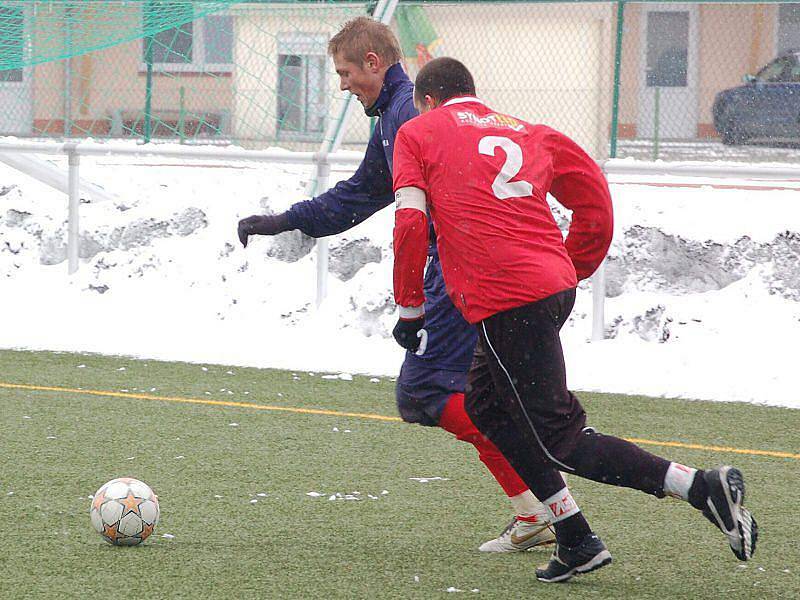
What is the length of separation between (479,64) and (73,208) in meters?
4.40

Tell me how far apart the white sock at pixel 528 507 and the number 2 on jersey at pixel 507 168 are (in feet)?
3.95

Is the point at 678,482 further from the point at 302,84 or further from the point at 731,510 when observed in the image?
the point at 302,84

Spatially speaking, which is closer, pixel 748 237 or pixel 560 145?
pixel 560 145

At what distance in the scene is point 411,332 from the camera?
440cm

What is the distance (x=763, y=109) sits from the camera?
12.5 metres

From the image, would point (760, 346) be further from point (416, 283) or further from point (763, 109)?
point (416, 283)

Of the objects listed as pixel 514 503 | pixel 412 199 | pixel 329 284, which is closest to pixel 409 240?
pixel 412 199

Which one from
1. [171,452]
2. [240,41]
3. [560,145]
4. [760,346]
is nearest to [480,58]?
[240,41]

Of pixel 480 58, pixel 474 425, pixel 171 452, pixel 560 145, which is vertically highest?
pixel 480 58

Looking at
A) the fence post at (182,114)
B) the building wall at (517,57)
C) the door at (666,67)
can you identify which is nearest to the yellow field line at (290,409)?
the building wall at (517,57)

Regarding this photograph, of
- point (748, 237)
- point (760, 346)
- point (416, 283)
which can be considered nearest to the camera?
point (416, 283)

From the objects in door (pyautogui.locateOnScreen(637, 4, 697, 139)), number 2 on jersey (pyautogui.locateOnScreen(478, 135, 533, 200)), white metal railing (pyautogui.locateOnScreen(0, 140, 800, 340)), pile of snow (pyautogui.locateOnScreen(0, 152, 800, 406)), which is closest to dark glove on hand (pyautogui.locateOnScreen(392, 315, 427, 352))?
number 2 on jersey (pyautogui.locateOnScreen(478, 135, 533, 200))

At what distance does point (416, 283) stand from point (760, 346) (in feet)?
17.7

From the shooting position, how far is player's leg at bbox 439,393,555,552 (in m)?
4.88
